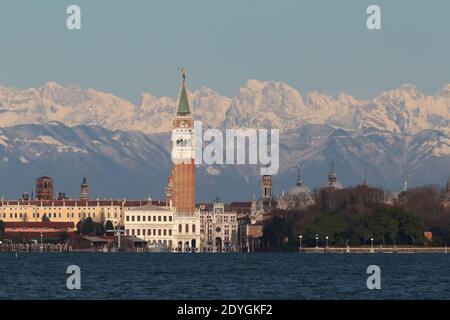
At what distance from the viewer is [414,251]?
197m

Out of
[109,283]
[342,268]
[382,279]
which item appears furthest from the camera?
[342,268]

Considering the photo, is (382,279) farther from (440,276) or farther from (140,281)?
(140,281)

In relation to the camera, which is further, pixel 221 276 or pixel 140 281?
pixel 221 276

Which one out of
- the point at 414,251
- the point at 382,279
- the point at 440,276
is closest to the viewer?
the point at 382,279

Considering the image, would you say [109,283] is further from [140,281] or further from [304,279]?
[304,279]

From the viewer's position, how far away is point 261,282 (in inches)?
3797

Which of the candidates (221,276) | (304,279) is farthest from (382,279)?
(221,276)

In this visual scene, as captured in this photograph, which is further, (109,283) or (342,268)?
(342,268)
